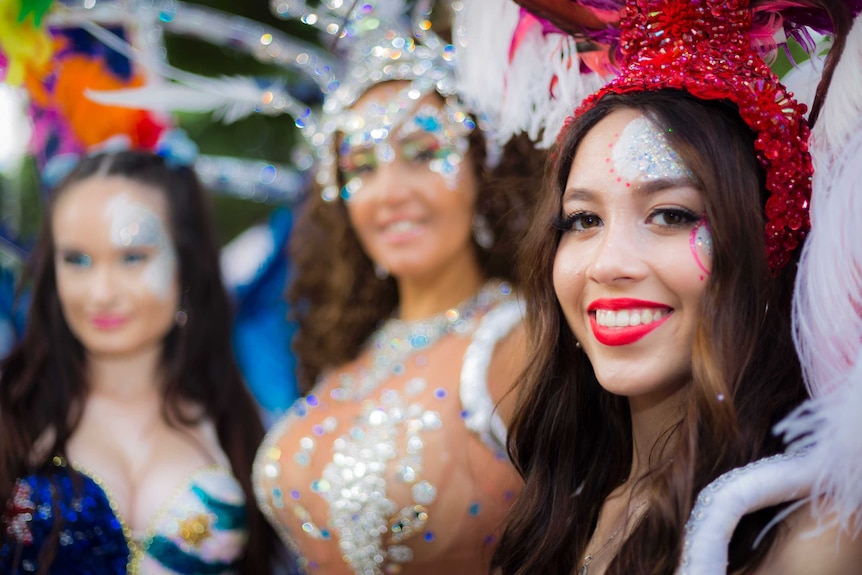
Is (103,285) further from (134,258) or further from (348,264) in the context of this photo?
(348,264)

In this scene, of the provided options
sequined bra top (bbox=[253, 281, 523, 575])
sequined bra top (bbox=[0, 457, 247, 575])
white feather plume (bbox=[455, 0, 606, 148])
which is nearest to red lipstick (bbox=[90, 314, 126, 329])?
sequined bra top (bbox=[0, 457, 247, 575])

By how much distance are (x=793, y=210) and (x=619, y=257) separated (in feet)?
1.04

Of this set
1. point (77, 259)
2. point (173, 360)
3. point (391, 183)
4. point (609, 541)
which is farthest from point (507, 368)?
point (77, 259)

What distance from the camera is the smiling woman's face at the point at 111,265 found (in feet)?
9.37

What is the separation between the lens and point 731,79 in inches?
68.7

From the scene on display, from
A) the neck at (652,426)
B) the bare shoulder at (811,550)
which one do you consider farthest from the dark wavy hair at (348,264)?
the bare shoulder at (811,550)

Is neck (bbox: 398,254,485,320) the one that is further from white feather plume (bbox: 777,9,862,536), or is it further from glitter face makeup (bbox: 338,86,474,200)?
white feather plume (bbox: 777,9,862,536)

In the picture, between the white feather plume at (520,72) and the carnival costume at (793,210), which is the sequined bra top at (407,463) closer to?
the white feather plume at (520,72)

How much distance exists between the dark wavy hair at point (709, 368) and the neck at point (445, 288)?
845 mm

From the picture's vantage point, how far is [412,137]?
2.77 metres

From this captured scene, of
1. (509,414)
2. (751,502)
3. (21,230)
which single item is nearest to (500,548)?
(509,414)

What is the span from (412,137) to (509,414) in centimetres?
84

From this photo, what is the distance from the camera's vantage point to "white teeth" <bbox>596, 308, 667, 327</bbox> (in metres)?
1.74

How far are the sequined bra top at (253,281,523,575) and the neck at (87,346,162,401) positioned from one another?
→ 1.40 feet
